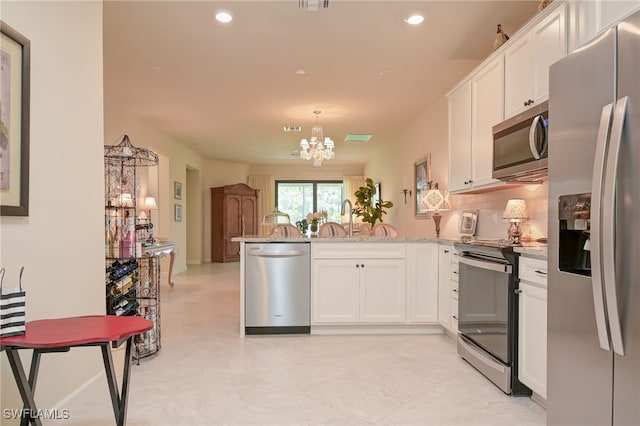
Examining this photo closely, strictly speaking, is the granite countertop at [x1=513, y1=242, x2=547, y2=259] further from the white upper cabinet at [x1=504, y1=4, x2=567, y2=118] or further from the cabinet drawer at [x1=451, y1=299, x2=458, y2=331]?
the cabinet drawer at [x1=451, y1=299, x2=458, y2=331]

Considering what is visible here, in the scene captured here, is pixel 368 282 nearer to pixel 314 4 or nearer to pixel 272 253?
pixel 272 253

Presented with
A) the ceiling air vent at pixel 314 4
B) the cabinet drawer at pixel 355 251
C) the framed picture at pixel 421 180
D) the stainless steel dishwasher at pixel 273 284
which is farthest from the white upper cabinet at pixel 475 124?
the framed picture at pixel 421 180

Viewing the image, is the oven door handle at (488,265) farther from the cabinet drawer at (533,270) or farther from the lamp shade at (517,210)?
the lamp shade at (517,210)

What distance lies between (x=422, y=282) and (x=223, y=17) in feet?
9.56

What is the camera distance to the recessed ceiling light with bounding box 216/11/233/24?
303 cm

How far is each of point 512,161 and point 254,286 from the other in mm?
2443

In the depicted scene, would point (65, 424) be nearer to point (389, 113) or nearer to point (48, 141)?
point (48, 141)

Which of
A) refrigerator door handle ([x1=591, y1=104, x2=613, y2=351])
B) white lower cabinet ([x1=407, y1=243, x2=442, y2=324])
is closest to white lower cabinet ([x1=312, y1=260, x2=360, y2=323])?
white lower cabinet ([x1=407, y1=243, x2=442, y2=324])

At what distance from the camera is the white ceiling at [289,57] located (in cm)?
304

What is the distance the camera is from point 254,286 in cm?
374

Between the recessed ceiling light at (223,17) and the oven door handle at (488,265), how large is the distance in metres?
2.64

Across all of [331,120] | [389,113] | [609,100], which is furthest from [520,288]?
[331,120]

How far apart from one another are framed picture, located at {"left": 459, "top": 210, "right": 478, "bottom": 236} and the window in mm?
7658

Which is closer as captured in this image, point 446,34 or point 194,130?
point 446,34
